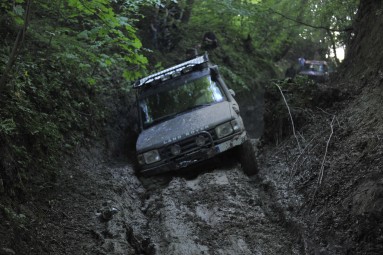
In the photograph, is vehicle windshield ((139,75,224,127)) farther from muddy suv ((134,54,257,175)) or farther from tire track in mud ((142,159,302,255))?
tire track in mud ((142,159,302,255))

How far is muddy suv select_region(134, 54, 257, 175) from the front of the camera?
6.69m

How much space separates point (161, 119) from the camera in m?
7.50

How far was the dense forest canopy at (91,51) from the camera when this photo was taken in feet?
16.4

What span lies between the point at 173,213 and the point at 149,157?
1585 millimetres

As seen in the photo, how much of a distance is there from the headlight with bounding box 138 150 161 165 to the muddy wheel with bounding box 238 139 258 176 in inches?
51.9

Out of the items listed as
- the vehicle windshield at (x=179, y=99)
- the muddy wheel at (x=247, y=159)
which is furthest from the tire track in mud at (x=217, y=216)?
the vehicle windshield at (x=179, y=99)

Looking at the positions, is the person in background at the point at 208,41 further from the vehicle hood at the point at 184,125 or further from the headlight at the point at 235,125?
the headlight at the point at 235,125

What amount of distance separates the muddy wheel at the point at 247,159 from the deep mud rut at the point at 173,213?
0.42 ft

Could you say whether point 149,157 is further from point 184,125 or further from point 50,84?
point 50,84

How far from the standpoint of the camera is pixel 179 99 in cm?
760

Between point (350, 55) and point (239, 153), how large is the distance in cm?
407

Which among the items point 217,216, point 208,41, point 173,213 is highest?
point 208,41

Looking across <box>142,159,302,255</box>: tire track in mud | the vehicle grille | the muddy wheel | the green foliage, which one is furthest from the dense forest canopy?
the muddy wheel

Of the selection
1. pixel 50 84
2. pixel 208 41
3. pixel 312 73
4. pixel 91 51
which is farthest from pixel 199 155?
pixel 312 73
